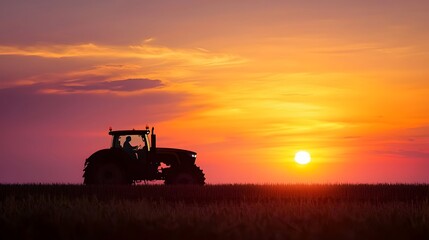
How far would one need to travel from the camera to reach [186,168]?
100 ft

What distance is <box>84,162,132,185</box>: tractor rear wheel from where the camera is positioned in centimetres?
2975

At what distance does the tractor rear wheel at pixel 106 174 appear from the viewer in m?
29.8

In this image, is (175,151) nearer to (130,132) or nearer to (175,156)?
(175,156)

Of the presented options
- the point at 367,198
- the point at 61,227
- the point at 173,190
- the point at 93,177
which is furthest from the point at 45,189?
the point at 61,227

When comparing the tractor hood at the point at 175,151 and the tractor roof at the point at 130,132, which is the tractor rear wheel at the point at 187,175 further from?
the tractor roof at the point at 130,132

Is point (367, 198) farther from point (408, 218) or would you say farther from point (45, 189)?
point (408, 218)

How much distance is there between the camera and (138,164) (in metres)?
29.6

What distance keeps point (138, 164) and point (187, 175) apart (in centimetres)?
204

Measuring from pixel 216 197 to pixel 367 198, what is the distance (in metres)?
6.20

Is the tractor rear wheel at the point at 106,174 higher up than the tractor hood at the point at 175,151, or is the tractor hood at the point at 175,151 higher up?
the tractor hood at the point at 175,151

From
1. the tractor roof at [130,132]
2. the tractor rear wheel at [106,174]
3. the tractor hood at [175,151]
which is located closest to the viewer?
the tractor roof at [130,132]

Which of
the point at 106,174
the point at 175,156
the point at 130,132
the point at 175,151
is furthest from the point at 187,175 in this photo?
the point at 106,174

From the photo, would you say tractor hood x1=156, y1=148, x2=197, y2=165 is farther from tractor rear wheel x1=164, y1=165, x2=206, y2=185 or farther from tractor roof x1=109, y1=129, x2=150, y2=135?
tractor roof x1=109, y1=129, x2=150, y2=135

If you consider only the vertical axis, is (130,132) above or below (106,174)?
above
